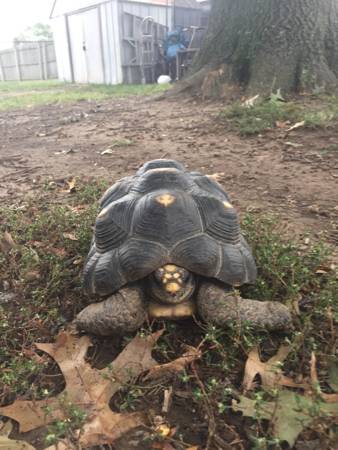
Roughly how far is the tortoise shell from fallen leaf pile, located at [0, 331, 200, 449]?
0.32m

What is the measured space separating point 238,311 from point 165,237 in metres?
0.50

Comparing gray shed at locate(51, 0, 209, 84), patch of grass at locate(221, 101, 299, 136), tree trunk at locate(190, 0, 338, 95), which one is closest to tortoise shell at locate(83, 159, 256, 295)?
patch of grass at locate(221, 101, 299, 136)

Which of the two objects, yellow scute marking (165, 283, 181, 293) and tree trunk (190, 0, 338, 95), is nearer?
yellow scute marking (165, 283, 181, 293)

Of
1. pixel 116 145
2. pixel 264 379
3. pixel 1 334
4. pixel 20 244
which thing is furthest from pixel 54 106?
pixel 264 379

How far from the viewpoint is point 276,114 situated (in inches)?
223

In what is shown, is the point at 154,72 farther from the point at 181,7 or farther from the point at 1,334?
the point at 1,334

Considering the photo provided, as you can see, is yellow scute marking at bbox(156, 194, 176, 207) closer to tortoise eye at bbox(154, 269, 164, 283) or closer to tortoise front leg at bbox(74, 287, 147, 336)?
tortoise eye at bbox(154, 269, 164, 283)

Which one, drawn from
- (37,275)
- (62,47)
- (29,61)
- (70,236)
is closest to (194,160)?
(70,236)

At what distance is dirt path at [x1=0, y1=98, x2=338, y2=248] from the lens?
3.55m

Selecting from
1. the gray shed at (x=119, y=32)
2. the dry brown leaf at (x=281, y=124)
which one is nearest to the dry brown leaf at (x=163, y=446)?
the dry brown leaf at (x=281, y=124)

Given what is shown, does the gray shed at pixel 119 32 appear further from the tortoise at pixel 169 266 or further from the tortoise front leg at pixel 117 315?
the tortoise front leg at pixel 117 315

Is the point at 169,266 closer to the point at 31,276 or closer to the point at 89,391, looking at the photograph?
the point at 89,391

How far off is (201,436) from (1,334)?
1.14 m

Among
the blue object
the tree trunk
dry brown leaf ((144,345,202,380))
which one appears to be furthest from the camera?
the blue object
